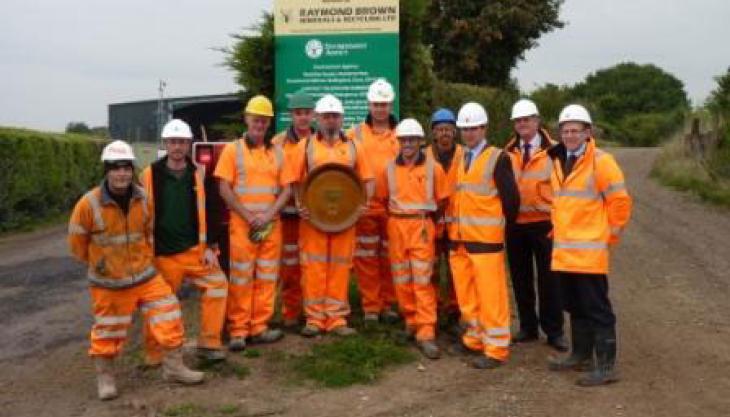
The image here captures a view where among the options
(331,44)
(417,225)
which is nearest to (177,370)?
(417,225)

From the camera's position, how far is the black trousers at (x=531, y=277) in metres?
7.04

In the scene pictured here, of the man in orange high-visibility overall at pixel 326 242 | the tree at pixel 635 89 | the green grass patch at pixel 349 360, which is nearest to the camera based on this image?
the green grass patch at pixel 349 360

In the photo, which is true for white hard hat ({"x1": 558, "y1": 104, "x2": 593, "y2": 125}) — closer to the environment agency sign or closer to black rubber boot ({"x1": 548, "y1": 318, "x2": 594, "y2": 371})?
black rubber boot ({"x1": 548, "y1": 318, "x2": 594, "y2": 371})

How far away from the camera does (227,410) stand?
5.69 m

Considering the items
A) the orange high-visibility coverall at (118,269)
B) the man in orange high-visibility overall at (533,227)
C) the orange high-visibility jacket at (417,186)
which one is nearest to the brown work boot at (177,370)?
the orange high-visibility coverall at (118,269)

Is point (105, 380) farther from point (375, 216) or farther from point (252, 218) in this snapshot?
point (375, 216)

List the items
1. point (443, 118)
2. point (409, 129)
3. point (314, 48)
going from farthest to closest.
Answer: point (314, 48), point (443, 118), point (409, 129)

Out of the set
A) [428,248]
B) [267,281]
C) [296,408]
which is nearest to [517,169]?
[428,248]

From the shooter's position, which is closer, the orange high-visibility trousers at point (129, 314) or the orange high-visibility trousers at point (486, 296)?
the orange high-visibility trousers at point (129, 314)

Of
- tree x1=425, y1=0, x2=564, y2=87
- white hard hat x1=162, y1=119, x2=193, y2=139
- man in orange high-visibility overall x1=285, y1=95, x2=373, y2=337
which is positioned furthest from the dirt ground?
tree x1=425, y1=0, x2=564, y2=87

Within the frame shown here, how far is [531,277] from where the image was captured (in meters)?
7.33

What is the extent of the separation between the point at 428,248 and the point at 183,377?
7.20ft

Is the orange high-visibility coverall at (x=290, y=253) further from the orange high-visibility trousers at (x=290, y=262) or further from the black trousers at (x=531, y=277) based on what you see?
the black trousers at (x=531, y=277)

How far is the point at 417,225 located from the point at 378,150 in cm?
83
